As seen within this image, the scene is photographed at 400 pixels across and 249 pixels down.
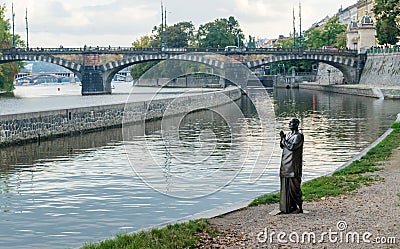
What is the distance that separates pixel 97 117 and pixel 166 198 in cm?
2029

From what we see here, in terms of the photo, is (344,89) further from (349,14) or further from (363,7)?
(349,14)

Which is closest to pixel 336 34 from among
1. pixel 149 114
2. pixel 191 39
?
pixel 191 39

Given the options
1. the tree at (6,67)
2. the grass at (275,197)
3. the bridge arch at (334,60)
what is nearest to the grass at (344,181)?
the grass at (275,197)

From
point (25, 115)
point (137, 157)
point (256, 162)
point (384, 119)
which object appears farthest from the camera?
point (384, 119)

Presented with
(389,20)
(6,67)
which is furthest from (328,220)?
(6,67)

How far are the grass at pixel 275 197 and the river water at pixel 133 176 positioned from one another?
1.52 m

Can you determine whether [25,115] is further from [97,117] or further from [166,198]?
[166,198]

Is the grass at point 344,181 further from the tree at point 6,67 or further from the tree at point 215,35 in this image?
the tree at point 215,35

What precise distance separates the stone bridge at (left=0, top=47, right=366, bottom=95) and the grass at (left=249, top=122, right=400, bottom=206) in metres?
74.9

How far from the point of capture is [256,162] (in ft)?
73.8

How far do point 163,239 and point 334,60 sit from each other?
285 feet

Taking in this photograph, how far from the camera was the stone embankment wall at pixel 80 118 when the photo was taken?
92.4ft

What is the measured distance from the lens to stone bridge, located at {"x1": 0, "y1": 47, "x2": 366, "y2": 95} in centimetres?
9406

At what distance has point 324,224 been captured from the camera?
1088 centimetres
